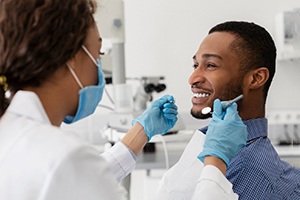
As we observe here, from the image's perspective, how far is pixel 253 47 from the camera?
1.40m

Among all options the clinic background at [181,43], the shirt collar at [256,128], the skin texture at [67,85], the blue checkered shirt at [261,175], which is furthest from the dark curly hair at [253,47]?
the clinic background at [181,43]

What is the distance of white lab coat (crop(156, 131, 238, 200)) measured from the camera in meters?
1.08

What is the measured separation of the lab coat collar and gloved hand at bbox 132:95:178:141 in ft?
2.15

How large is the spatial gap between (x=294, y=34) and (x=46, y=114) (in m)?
2.38

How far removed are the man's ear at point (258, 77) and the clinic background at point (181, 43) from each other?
1.62 meters

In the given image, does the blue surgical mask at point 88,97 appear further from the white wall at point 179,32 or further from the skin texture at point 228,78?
the white wall at point 179,32

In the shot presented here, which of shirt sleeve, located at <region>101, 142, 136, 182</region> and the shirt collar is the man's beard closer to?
Answer: the shirt collar

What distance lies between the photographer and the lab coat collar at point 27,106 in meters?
0.87

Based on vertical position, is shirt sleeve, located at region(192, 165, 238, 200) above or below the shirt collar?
below

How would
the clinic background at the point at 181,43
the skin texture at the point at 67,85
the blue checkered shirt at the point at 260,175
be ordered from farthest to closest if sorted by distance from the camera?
the clinic background at the point at 181,43 < the blue checkered shirt at the point at 260,175 < the skin texture at the point at 67,85

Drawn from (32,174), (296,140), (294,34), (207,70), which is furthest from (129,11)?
(32,174)

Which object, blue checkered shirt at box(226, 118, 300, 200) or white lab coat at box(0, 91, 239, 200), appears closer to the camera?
white lab coat at box(0, 91, 239, 200)

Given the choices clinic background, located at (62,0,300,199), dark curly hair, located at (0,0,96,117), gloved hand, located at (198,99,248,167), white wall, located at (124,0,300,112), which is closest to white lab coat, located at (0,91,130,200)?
dark curly hair, located at (0,0,96,117)

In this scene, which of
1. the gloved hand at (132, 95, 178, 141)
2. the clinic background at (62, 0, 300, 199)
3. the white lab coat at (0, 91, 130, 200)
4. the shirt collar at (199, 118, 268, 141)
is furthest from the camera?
the clinic background at (62, 0, 300, 199)
